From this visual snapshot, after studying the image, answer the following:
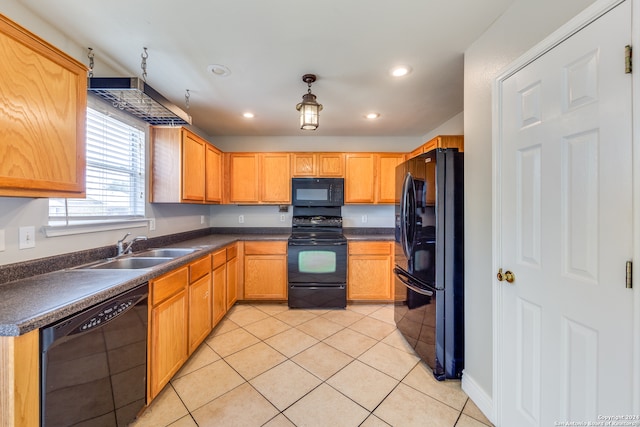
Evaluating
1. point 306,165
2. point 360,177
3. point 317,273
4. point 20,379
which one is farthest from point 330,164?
point 20,379

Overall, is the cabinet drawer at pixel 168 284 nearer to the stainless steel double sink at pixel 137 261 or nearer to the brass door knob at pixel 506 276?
the stainless steel double sink at pixel 137 261

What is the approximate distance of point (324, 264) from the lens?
123 inches

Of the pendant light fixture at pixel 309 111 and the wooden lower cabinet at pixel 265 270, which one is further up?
the pendant light fixture at pixel 309 111

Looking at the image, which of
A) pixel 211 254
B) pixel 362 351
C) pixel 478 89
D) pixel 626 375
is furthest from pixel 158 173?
pixel 626 375

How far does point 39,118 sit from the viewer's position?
44.0 inches

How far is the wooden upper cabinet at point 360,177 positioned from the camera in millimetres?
3512

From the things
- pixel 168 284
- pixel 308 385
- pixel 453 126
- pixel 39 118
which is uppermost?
pixel 453 126

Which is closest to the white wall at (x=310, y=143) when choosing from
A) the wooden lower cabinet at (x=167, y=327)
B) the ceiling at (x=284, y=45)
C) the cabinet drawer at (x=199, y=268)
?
the ceiling at (x=284, y=45)

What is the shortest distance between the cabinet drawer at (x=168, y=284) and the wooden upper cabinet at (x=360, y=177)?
2.30 meters

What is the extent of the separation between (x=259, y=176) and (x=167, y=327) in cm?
226

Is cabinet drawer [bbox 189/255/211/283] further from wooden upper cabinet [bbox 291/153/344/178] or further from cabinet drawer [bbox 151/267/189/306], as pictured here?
wooden upper cabinet [bbox 291/153/344/178]

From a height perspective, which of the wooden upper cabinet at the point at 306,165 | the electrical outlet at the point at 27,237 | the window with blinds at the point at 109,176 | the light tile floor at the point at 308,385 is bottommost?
the light tile floor at the point at 308,385

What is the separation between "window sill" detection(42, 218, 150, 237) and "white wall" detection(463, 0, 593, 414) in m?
2.70

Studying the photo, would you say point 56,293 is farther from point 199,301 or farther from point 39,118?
point 199,301
